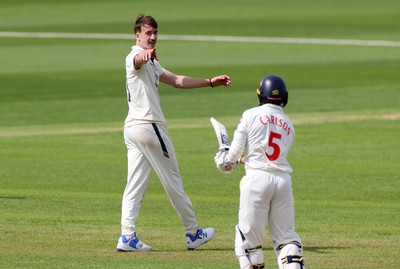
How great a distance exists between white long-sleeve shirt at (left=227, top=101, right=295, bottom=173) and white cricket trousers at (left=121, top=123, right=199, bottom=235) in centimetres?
228

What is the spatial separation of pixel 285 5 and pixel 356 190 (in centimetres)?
4054

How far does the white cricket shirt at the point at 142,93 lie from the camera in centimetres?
1216

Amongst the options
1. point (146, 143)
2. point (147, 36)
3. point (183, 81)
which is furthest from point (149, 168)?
point (147, 36)

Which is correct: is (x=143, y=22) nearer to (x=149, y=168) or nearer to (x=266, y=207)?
(x=149, y=168)

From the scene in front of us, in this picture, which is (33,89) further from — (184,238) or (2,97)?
(184,238)

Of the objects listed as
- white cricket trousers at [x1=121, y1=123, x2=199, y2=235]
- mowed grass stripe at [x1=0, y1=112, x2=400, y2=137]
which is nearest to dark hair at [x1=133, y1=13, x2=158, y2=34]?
white cricket trousers at [x1=121, y1=123, x2=199, y2=235]

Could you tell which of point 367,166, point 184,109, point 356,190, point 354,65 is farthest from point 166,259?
point 354,65

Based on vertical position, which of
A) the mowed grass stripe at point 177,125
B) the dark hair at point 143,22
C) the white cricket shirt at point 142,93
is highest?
the dark hair at point 143,22

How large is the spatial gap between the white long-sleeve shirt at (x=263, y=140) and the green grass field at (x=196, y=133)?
1572mm

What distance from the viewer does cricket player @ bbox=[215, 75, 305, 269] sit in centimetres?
995

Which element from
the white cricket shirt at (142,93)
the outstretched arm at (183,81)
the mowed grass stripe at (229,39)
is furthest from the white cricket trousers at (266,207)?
the mowed grass stripe at (229,39)

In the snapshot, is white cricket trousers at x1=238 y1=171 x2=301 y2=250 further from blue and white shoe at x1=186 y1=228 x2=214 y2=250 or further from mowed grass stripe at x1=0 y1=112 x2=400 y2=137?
mowed grass stripe at x1=0 y1=112 x2=400 y2=137

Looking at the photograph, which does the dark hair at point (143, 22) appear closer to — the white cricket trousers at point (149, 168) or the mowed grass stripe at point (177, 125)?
the white cricket trousers at point (149, 168)

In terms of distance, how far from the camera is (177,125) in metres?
25.3
